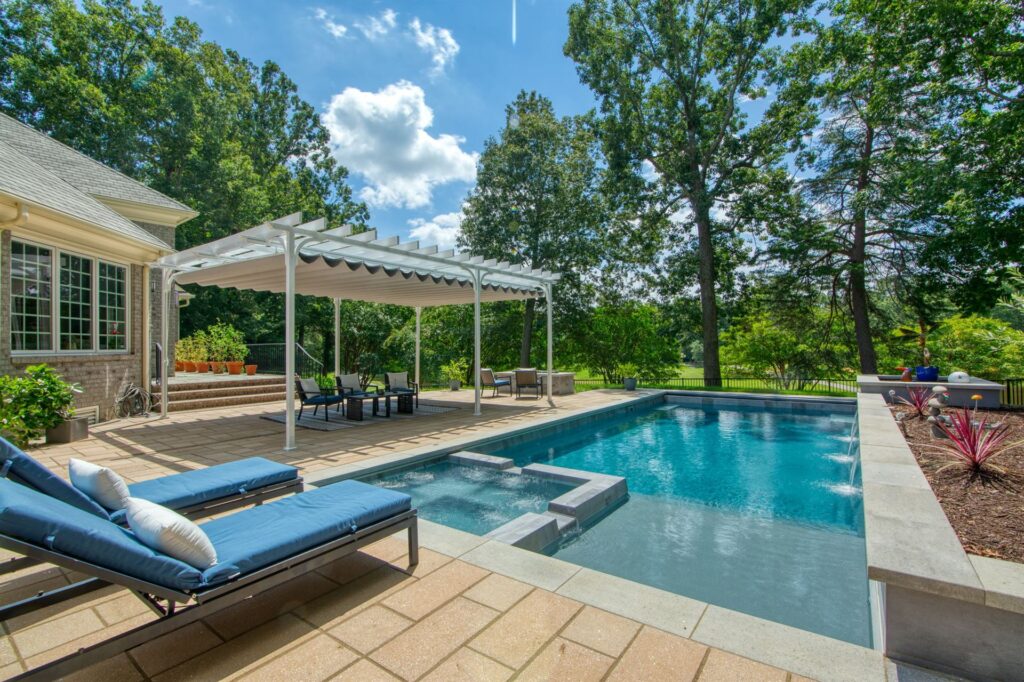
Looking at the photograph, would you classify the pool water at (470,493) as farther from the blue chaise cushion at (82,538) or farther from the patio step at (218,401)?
the patio step at (218,401)

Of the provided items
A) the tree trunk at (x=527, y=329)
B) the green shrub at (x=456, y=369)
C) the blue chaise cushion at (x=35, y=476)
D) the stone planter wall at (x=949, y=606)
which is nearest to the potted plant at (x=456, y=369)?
the green shrub at (x=456, y=369)

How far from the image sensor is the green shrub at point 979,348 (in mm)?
12242

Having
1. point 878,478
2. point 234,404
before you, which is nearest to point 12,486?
point 878,478

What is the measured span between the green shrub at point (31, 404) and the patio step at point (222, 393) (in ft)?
12.5

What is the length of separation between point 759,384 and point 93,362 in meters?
19.0

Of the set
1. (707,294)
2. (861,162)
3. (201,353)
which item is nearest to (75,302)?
(201,353)

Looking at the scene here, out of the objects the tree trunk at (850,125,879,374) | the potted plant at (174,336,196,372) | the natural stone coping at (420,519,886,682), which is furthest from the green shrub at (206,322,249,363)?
the tree trunk at (850,125,879,374)

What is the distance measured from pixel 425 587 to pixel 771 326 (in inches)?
706

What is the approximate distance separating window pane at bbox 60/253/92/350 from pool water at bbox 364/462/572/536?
7.57 m

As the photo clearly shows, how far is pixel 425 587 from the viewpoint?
10.2 ft

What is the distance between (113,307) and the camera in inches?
405

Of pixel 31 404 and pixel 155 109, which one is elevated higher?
pixel 155 109

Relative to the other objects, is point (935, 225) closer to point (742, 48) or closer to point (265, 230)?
point (742, 48)

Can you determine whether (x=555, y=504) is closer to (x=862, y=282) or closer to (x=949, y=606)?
(x=949, y=606)
